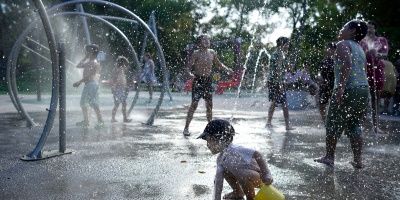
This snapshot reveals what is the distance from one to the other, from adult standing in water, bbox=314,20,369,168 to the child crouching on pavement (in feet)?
6.20

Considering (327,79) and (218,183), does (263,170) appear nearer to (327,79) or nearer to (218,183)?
(218,183)

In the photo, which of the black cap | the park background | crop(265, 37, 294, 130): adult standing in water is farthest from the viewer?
the park background

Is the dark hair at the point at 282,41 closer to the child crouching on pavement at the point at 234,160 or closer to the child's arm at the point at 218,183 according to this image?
the child crouching on pavement at the point at 234,160

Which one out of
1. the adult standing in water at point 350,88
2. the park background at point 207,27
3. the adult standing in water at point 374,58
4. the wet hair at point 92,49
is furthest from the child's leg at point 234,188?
the park background at point 207,27

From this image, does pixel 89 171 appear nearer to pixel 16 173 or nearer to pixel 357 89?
pixel 16 173

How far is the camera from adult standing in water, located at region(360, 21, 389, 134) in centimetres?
726

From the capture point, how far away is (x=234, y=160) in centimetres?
309

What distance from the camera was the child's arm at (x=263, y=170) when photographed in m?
3.03

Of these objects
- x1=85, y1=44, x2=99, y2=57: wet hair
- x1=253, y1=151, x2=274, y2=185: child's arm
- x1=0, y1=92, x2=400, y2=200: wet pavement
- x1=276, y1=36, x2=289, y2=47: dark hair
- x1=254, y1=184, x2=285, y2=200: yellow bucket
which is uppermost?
x1=276, y1=36, x2=289, y2=47: dark hair

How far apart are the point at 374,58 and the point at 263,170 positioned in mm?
5208

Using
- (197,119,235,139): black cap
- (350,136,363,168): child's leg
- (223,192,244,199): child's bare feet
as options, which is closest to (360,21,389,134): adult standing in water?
(350,136,363,168): child's leg

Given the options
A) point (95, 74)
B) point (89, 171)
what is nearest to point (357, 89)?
point (89, 171)

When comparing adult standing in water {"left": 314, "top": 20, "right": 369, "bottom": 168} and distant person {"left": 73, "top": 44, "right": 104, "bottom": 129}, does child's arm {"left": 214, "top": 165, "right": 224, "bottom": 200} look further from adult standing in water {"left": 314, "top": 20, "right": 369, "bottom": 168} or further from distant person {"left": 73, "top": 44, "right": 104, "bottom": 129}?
distant person {"left": 73, "top": 44, "right": 104, "bottom": 129}

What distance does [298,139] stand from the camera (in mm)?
6824
